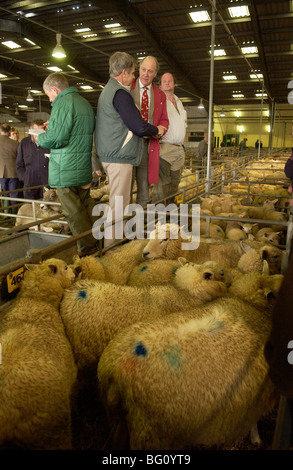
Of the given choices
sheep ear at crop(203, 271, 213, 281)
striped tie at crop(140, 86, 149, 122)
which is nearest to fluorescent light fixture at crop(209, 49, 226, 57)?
striped tie at crop(140, 86, 149, 122)

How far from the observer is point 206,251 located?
321 centimetres

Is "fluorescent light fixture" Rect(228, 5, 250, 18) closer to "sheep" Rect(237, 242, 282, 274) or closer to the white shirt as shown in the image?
the white shirt

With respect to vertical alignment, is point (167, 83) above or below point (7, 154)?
above

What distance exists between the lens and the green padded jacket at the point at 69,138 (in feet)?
9.18

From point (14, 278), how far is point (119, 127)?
172 centimetres

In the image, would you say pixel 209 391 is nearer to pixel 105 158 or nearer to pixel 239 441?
pixel 239 441

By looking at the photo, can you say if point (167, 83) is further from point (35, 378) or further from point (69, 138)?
point (35, 378)

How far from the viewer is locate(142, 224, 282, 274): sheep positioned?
2.86 metres

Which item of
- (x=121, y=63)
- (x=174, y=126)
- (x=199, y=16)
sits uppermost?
(x=199, y=16)

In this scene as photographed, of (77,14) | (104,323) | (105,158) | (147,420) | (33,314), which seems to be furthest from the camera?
(77,14)

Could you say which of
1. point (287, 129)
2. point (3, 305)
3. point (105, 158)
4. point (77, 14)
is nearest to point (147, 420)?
point (3, 305)

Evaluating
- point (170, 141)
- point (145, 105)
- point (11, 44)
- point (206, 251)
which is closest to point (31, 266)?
point (206, 251)

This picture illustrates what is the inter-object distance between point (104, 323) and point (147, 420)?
661 millimetres

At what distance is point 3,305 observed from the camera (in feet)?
5.76
